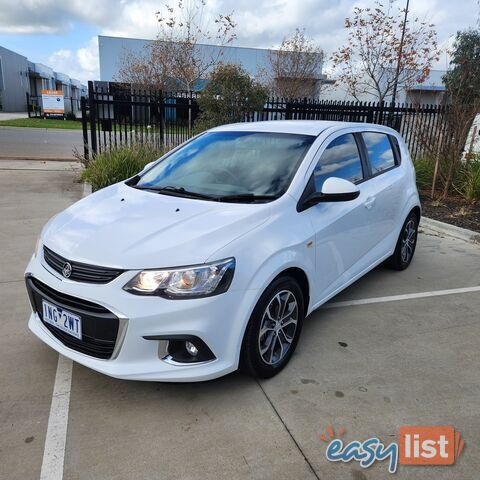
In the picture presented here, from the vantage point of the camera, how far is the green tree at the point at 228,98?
9.47m

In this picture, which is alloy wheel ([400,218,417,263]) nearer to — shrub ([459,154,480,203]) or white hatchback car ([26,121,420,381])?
white hatchback car ([26,121,420,381])

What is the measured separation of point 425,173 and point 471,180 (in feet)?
4.04

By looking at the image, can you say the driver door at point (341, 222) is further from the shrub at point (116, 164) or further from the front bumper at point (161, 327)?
the shrub at point (116, 164)

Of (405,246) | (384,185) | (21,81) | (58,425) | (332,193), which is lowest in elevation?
(58,425)

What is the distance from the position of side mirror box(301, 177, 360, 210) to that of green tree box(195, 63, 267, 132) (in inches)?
269

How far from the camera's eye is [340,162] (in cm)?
376

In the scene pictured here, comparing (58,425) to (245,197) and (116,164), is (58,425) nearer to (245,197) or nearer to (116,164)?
(245,197)

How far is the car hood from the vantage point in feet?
8.25

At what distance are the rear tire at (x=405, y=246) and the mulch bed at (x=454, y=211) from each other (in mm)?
2456

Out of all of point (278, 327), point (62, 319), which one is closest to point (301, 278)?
point (278, 327)

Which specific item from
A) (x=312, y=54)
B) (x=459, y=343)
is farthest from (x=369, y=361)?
(x=312, y=54)

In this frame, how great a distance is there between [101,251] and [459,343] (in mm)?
2902

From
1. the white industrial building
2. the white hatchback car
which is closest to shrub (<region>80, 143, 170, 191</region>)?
the white hatchback car

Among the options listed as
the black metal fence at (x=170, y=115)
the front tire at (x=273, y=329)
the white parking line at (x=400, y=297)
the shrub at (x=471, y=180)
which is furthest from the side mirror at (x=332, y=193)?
the black metal fence at (x=170, y=115)
